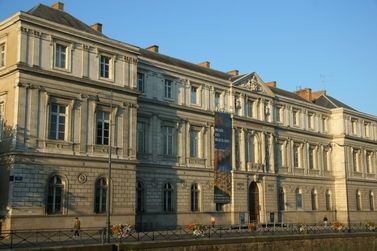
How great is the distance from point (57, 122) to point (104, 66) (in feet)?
20.5

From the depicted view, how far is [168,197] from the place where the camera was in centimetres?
4691

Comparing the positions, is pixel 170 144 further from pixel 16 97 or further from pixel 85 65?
pixel 16 97

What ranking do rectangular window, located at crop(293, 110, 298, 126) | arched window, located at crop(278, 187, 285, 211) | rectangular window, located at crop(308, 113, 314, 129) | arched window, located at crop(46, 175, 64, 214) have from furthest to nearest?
rectangular window, located at crop(308, 113, 314, 129) < rectangular window, located at crop(293, 110, 298, 126) < arched window, located at crop(278, 187, 285, 211) < arched window, located at crop(46, 175, 64, 214)

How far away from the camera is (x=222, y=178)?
168 ft

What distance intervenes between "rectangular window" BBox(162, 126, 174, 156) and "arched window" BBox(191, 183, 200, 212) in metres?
4.16

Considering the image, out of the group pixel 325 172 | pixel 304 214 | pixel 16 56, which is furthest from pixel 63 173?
pixel 325 172

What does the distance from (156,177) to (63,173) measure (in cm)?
1128

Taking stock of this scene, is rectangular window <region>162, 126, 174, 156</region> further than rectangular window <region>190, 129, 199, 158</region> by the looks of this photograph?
No

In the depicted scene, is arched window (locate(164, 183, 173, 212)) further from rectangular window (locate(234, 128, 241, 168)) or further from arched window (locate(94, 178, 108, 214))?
rectangular window (locate(234, 128, 241, 168))

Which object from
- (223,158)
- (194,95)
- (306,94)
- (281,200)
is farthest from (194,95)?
(306,94)

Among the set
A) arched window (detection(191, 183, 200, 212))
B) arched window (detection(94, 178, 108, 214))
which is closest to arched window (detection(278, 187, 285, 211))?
arched window (detection(191, 183, 200, 212))

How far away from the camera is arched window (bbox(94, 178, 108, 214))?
125ft

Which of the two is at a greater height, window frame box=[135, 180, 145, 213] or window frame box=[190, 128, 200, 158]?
window frame box=[190, 128, 200, 158]

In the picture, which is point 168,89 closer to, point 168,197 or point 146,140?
point 146,140
